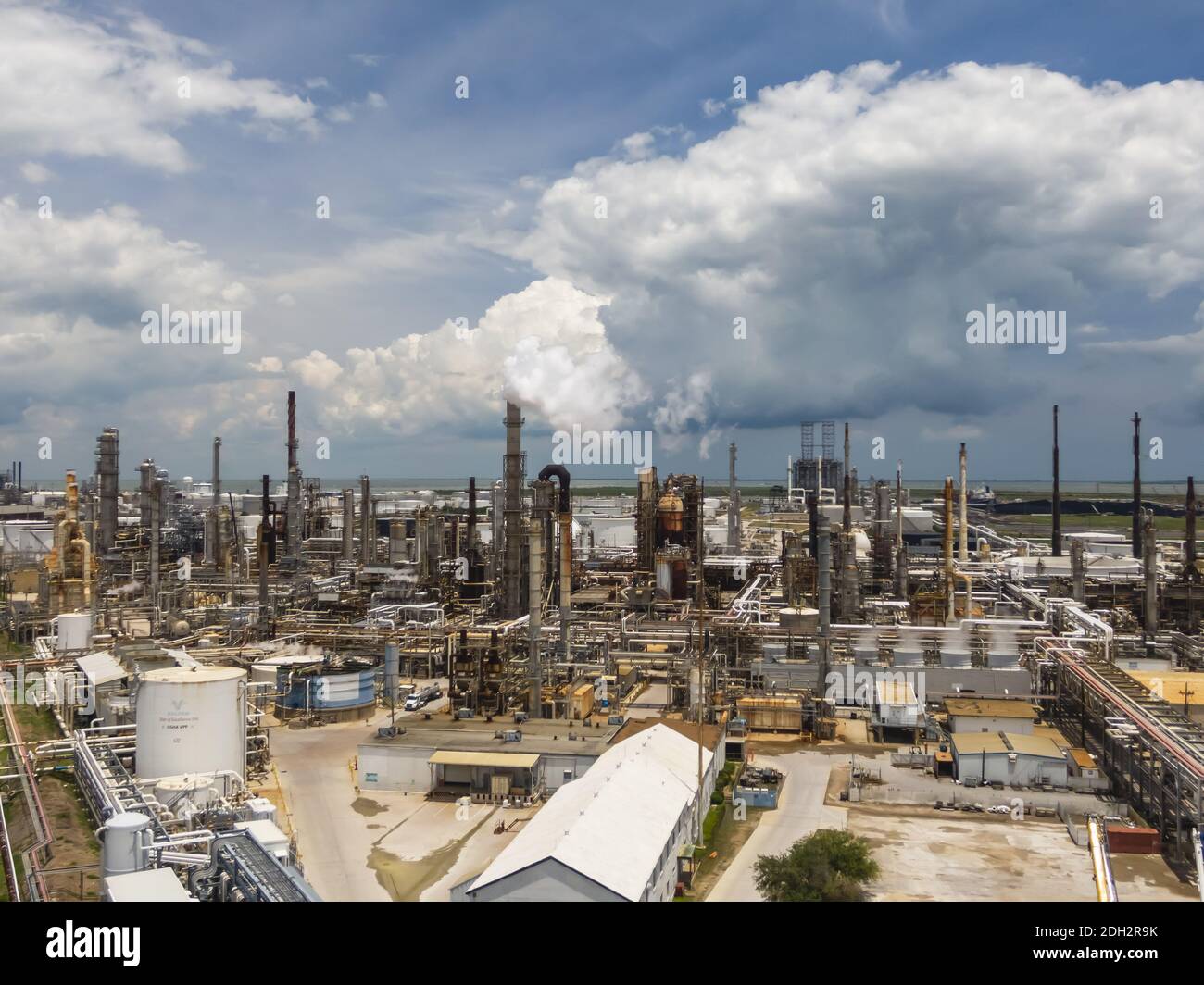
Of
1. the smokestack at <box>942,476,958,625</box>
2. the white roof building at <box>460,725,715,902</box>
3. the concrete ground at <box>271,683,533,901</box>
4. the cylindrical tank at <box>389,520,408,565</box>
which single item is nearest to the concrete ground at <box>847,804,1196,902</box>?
the white roof building at <box>460,725,715,902</box>

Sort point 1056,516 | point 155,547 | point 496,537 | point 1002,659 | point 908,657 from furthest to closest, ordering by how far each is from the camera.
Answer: point 1056,516
point 496,537
point 155,547
point 1002,659
point 908,657

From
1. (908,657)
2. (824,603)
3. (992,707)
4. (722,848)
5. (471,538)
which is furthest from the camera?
(471,538)

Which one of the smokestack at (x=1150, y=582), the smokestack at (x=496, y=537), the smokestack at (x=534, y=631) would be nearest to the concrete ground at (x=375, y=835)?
the smokestack at (x=534, y=631)

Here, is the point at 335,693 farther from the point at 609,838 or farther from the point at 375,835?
the point at 609,838

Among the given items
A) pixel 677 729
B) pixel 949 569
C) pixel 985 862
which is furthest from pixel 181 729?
pixel 949 569

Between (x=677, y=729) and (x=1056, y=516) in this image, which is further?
(x=1056, y=516)

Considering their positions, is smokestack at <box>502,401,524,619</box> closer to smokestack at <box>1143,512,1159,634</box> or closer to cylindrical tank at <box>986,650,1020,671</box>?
cylindrical tank at <box>986,650,1020,671</box>

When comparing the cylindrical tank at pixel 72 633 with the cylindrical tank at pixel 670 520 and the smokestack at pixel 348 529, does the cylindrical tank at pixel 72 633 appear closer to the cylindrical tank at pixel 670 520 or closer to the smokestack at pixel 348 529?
the smokestack at pixel 348 529
